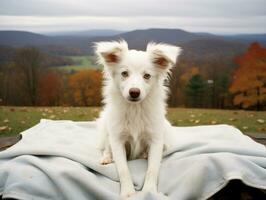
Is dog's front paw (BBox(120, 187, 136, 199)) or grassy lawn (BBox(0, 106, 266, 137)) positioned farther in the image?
grassy lawn (BBox(0, 106, 266, 137))

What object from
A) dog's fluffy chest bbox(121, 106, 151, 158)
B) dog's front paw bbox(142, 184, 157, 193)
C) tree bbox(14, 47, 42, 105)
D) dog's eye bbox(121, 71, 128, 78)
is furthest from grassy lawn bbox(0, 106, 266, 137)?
dog's front paw bbox(142, 184, 157, 193)

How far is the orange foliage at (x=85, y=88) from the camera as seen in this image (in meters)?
4.87

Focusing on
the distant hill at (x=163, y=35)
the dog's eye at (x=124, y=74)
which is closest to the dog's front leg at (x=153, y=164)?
the dog's eye at (x=124, y=74)

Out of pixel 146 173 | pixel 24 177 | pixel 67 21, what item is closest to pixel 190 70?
pixel 67 21

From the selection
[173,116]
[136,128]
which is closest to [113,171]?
[136,128]

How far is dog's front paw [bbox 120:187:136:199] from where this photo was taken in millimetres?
2352

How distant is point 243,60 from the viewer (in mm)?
5145

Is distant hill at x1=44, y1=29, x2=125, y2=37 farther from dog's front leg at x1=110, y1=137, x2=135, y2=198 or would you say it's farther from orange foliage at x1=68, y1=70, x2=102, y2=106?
dog's front leg at x1=110, y1=137, x2=135, y2=198

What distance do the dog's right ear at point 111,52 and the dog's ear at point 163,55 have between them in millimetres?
193

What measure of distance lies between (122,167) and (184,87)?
2.47 metres

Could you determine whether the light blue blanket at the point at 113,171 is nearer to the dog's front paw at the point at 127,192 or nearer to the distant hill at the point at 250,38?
the dog's front paw at the point at 127,192

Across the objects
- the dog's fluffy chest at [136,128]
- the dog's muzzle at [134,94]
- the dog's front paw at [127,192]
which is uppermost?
the dog's muzzle at [134,94]

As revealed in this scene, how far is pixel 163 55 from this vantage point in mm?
2682

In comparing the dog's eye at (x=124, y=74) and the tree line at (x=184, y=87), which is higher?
the dog's eye at (x=124, y=74)
